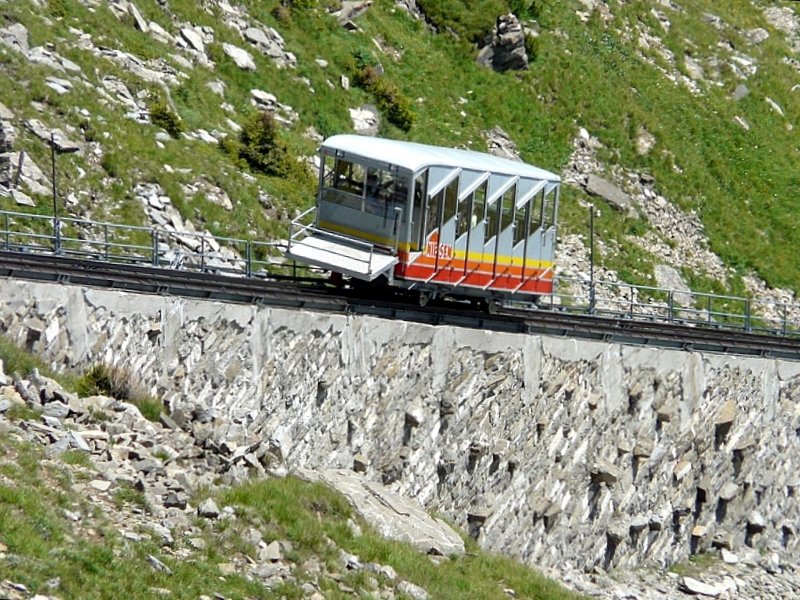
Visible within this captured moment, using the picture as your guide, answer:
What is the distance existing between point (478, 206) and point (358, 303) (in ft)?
11.9

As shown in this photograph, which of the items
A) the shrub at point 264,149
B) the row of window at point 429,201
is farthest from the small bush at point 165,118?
the row of window at point 429,201

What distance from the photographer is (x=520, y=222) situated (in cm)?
2944

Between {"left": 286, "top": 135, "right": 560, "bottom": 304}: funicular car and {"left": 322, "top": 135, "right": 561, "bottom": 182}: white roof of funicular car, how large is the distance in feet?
0.08

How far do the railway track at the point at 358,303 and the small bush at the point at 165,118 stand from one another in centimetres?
1239

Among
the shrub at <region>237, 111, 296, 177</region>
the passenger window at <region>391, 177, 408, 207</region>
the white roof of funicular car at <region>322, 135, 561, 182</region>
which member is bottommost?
the passenger window at <region>391, 177, 408, 207</region>

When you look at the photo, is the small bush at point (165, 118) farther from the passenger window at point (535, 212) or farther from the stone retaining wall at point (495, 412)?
the stone retaining wall at point (495, 412)

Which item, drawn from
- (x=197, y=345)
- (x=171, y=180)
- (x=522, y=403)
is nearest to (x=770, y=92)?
(x=171, y=180)

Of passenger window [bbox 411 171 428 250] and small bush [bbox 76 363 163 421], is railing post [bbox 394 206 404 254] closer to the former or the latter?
passenger window [bbox 411 171 428 250]

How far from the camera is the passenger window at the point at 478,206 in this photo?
1110 inches

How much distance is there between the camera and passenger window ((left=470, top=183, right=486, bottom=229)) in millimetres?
28203

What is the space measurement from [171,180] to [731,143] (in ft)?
109

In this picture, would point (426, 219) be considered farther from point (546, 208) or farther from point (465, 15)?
point (465, 15)

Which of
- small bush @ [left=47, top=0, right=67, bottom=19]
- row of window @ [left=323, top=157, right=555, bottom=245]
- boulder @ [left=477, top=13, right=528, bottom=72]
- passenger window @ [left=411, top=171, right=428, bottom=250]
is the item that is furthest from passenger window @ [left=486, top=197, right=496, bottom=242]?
boulder @ [left=477, top=13, right=528, bottom=72]

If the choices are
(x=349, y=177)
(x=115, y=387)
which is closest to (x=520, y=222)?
(x=349, y=177)
